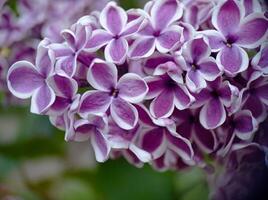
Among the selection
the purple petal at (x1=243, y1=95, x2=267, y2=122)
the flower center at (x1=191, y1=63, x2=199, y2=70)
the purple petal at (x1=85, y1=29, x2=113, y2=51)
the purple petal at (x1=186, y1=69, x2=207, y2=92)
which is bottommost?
the purple petal at (x1=243, y1=95, x2=267, y2=122)

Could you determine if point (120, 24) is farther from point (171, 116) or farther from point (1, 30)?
point (1, 30)

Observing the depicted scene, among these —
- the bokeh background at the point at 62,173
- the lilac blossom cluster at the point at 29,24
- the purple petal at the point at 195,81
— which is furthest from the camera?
the bokeh background at the point at 62,173

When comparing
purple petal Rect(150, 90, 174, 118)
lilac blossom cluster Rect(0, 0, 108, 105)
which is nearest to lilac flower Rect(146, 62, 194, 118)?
purple petal Rect(150, 90, 174, 118)

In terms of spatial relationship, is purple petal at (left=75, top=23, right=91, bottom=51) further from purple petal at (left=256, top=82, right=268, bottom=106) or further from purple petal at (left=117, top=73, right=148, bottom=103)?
purple petal at (left=256, top=82, right=268, bottom=106)

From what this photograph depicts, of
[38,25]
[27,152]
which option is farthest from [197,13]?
[27,152]

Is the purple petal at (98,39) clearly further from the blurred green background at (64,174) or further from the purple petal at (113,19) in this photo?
the blurred green background at (64,174)

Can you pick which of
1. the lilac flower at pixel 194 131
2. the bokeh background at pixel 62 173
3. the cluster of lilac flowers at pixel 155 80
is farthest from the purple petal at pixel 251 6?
the bokeh background at pixel 62 173
